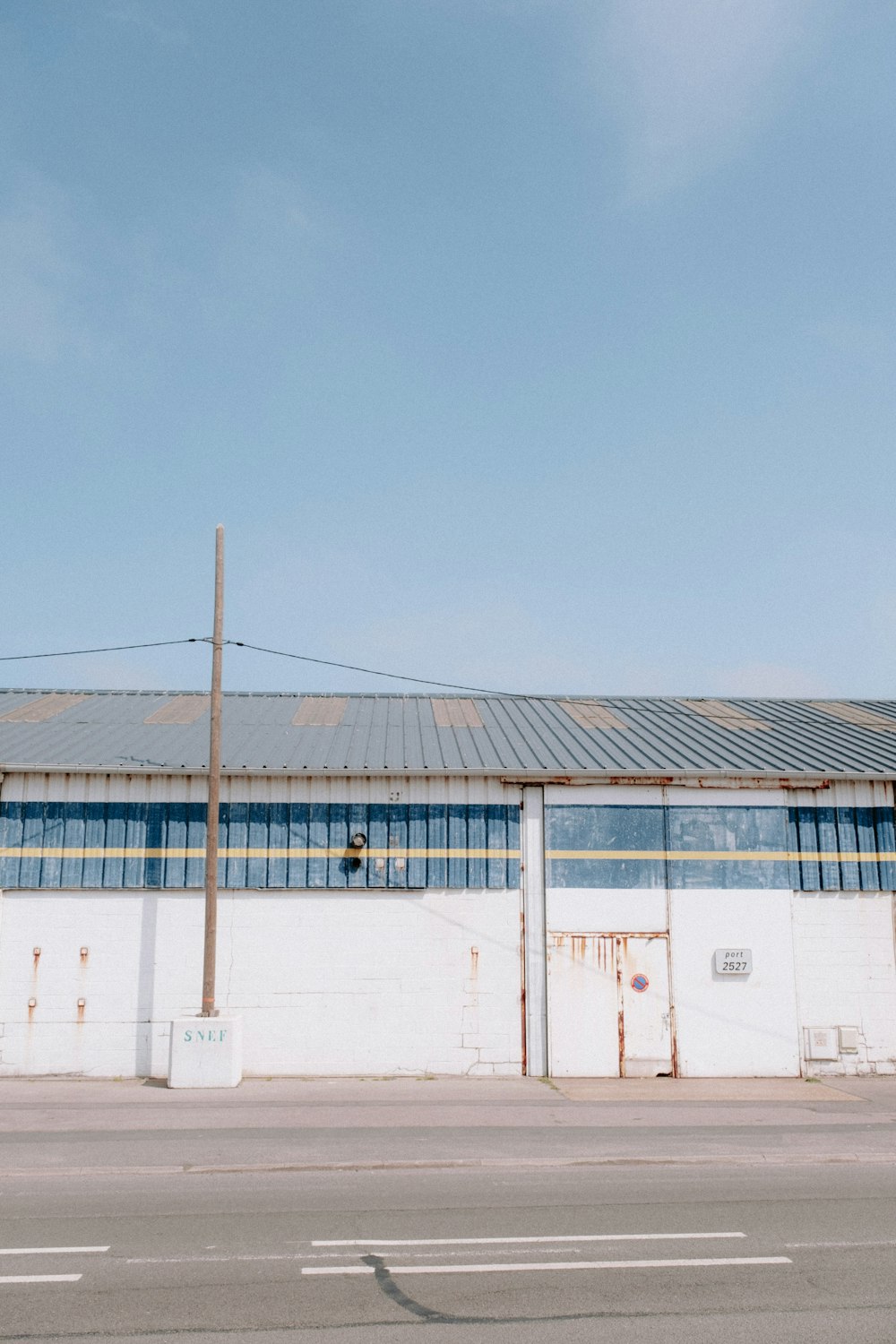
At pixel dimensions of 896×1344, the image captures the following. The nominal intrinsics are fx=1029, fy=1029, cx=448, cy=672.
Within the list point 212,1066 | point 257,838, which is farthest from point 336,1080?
point 257,838

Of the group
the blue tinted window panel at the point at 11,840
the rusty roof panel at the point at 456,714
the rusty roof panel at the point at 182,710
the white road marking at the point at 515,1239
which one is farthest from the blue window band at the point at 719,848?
the white road marking at the point at 515,1239

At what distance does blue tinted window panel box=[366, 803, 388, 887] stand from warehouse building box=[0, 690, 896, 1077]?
0.18 feet

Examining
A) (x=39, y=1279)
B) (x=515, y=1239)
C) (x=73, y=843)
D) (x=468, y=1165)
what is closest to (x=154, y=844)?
(x=73, y=843)

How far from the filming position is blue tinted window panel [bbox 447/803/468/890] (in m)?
21.8

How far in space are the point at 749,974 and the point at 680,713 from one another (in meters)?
9.29

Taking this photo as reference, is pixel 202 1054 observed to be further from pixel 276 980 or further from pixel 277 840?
pixel 277 840

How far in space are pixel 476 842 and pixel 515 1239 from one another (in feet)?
39.0

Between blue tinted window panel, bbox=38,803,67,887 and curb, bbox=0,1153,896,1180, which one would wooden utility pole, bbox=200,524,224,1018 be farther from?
curb, bbox=0,1153,896,1180

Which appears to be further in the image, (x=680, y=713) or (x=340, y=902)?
(x=680, y=713)

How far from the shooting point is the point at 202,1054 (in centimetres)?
1941

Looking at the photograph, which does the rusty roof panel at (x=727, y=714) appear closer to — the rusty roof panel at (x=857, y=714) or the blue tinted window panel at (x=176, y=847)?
the rusty roof panel at (x=857, y=714)

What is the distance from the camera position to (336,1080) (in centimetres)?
2048

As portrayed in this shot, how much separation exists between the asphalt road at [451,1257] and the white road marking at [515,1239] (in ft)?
0.11

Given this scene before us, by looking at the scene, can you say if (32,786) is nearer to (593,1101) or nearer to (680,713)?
(593,1101)
